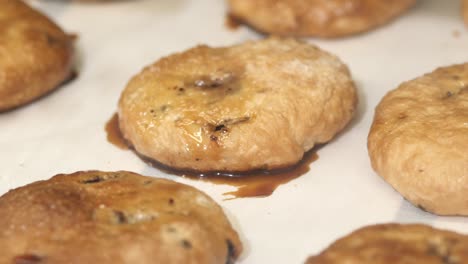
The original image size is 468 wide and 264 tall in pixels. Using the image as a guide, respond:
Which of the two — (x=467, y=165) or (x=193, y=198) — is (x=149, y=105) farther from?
(x=467, y=165)

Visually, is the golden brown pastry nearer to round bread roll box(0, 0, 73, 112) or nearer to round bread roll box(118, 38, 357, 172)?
round bread roll box(118, 38, 357, 172)

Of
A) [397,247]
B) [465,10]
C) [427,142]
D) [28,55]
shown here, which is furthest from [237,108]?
[465,10]

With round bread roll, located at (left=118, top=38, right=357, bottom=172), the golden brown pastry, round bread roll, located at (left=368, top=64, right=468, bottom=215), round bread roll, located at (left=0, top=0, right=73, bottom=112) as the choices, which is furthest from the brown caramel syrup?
the golden brown pastry

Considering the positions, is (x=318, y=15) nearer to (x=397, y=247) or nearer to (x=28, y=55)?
(x=28, y=55)

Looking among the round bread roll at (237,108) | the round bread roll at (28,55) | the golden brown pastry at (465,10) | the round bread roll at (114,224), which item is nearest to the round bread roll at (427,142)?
the round bread roll at (237,108)

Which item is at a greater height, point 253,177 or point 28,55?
point 28,55

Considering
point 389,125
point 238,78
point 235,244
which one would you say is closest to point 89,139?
point 238,78

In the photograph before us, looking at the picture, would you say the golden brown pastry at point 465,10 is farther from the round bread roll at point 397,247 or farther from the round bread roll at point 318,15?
the round bread roll at point 397,247
